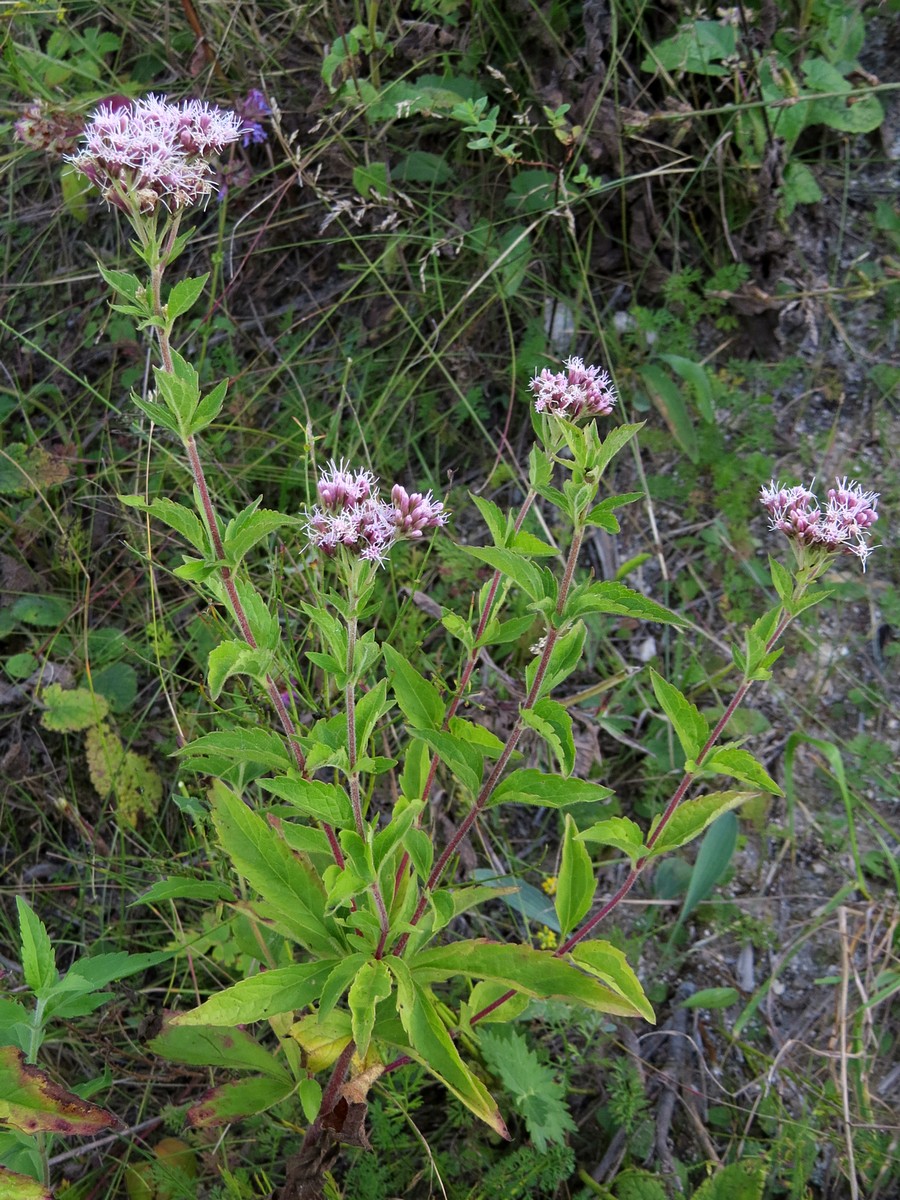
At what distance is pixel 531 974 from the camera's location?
189 centimetres

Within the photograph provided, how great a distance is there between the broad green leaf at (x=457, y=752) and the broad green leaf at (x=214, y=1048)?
31.5 inches

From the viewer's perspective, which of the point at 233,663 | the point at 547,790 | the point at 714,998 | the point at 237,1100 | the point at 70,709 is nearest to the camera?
the point at 233,663

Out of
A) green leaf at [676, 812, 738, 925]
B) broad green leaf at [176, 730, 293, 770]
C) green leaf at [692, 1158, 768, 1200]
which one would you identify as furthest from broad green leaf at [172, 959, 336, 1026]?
green leaf at [676, 812, 738, 925]

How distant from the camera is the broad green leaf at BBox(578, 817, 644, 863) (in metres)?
1.79

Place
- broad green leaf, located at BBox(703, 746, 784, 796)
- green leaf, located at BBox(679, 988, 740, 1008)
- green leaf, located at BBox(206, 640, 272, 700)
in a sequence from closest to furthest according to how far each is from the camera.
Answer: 1. green leaf, located at BBox(206, 640, 272, 700)
2. broad green leaf, located at BBox(703, 746, 784, 796)
3. green leaf, located at BBox(679, 988, 740, 1008)

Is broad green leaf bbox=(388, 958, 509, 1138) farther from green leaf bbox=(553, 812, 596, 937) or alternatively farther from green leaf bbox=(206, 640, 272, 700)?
green leaf bbox=(206, 640, 272, 700)

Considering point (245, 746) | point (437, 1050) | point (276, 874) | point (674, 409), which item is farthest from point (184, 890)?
point (674, 409)

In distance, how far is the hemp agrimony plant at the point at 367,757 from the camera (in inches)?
67.2

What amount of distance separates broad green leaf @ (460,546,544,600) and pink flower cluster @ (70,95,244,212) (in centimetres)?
87

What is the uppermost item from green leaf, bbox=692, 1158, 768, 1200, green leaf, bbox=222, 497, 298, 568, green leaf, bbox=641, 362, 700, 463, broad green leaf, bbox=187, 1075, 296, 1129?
green leaf, bbox=222, 497, 298, 568

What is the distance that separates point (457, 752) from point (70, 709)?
5.20 feet

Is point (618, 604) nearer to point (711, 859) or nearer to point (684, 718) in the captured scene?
point (684, 718)

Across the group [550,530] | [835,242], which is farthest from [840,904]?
[835,242]

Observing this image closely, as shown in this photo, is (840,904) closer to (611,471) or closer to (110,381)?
(611,471)
